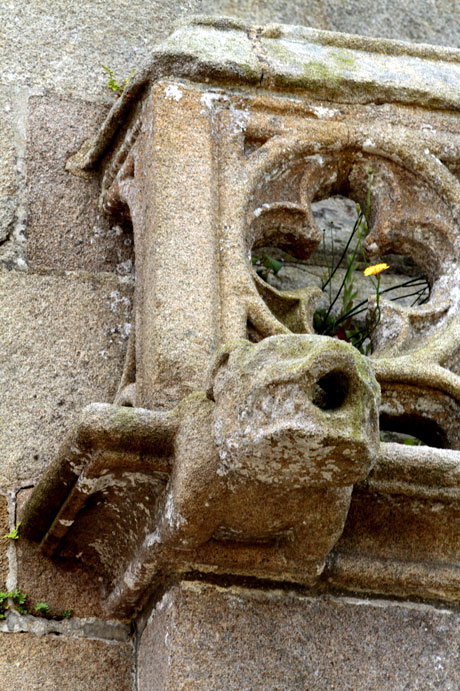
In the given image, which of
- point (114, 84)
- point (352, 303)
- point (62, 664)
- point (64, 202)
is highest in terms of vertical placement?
point (114, 84)

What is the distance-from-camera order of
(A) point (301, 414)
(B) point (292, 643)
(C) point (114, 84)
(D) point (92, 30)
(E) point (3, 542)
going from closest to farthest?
(A) point (301, 414)
(B) point (292, 643)
(E) point (3, 542)
(C) point (114, 84)
(D) point (92, 30)

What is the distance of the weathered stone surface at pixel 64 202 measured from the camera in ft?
9.27

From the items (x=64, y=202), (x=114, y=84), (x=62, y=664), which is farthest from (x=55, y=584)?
(x=114, y=84)

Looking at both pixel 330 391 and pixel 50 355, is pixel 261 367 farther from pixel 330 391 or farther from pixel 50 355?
pixel 50 355

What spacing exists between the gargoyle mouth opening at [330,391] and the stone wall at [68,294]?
52cm

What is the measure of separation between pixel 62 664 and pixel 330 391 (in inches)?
34.2

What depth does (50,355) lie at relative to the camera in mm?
2660

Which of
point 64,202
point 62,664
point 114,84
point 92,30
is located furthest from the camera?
point 92,30

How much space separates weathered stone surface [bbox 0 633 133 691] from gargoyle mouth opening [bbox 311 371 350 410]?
2.70 feet

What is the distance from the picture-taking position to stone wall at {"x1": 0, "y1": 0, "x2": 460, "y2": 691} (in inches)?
89.5

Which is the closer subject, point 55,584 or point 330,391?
point 330,391

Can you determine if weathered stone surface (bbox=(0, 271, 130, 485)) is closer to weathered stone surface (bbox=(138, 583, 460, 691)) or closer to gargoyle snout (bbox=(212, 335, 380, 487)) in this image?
weathered stone surface (bbox=(138, 583, 460, 691))

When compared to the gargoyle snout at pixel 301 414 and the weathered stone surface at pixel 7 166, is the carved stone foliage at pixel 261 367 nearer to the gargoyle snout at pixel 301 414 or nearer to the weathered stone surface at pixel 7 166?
the gargoyle snout at pixel 301 414

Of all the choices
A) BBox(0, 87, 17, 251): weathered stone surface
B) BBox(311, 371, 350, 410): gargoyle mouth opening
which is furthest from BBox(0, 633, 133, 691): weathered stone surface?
BBox(0, 87, 17, 251): weathered stone surface
